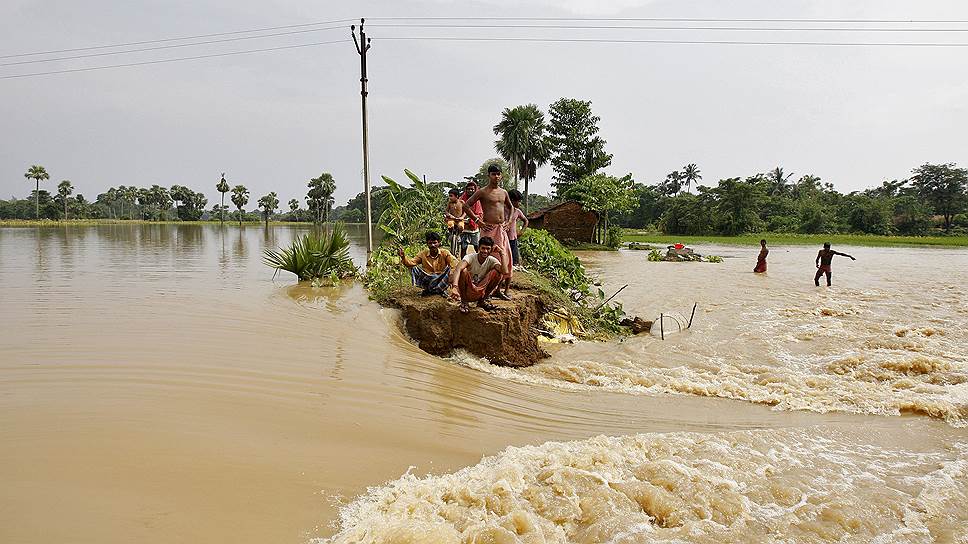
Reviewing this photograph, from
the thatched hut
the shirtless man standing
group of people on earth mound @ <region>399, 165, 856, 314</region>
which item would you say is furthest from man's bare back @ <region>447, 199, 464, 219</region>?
the thatched hut

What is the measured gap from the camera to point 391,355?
5438 millimetres

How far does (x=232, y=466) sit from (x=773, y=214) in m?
57.1

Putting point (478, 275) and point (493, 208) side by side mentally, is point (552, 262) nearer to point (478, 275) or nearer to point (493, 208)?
point (493, 208)

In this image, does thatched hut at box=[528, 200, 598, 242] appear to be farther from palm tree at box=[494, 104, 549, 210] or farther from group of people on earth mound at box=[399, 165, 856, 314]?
group of people on earth mound at box=[399, 165, 856, 314]

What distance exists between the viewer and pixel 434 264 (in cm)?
707

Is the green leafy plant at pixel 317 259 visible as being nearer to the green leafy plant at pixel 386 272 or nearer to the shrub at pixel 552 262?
the green leafy plant at pixel 386 272

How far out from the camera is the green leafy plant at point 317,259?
11289mm

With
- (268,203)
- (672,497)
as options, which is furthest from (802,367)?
(268,203)

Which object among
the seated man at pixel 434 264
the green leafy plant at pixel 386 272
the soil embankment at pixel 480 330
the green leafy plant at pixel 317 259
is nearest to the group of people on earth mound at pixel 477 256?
the seated man at pixel 434 264

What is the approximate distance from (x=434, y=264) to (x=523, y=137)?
30924 millimetres

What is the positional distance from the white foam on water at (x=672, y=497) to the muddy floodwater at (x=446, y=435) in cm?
1

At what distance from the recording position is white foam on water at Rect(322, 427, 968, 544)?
2.54m

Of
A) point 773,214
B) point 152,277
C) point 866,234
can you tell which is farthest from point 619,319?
point 773,214

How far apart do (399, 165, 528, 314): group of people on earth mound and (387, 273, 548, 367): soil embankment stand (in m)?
0.15
